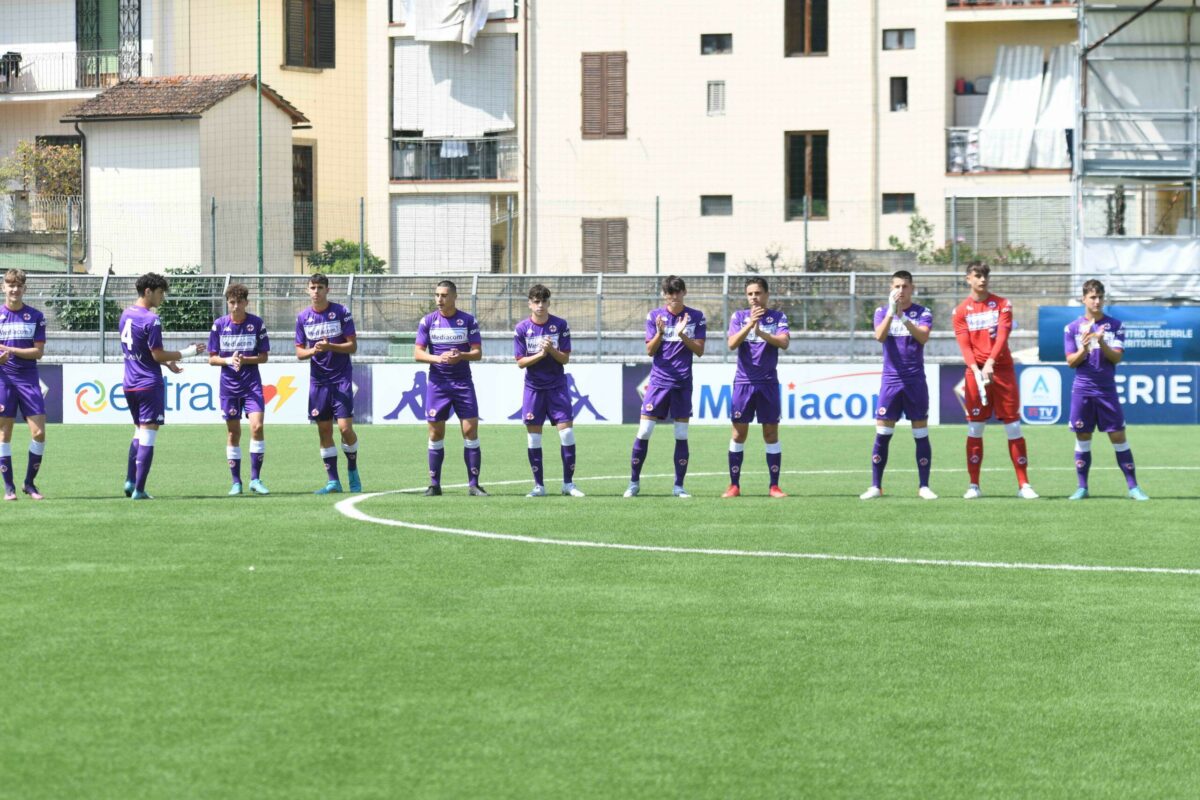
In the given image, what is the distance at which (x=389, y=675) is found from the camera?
766cm

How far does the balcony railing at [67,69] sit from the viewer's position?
49.9m

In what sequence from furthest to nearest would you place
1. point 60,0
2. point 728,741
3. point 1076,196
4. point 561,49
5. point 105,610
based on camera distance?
point 60,0
point 561,49
point 1076,196
point 105,610
point 728,741

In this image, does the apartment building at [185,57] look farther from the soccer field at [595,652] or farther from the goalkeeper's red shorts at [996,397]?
the soccer field at [595,652]

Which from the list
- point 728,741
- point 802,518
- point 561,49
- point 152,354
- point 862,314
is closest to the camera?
point 728,741

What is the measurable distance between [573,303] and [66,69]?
75.0 feet

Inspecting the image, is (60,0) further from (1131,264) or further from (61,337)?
(1131,264)

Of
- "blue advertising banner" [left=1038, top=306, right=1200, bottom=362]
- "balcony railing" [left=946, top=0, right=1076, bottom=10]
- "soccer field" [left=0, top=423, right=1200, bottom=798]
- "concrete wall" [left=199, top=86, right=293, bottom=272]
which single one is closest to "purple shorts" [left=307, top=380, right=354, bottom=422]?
"soccer field" [left=0, top=423, right=1200, bottom=798]

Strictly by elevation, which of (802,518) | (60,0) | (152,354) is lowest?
(802,518)

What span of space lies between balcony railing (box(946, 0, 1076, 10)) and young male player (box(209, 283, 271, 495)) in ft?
97.6

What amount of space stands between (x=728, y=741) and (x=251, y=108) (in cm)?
4276

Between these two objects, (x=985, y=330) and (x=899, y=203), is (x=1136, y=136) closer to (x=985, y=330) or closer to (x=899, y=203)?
(x=899, y=203)

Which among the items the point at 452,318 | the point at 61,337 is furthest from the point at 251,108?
the point at 452,318

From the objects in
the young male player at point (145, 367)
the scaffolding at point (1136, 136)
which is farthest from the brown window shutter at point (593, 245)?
the young male player at point (145, 367)

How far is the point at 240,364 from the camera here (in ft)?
55.7
